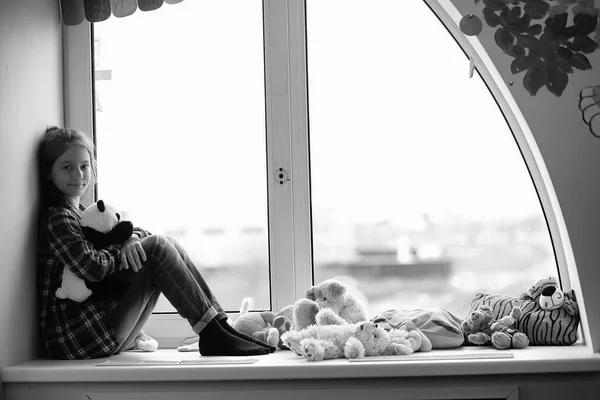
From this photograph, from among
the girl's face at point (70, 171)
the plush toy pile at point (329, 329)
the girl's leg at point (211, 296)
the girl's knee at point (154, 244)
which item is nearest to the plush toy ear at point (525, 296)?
the plush toy pile at point (329, 329)

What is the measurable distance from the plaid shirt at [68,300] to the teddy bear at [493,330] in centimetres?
108

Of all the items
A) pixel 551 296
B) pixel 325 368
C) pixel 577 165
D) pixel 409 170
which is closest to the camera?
pixel 325 368

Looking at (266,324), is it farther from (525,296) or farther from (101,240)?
(525,296)

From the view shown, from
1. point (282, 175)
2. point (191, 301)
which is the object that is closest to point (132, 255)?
point (191, 301)

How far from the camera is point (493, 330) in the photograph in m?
2.20

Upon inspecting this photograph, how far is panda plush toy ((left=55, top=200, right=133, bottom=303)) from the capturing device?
2164mm

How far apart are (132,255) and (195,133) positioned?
0.58 m

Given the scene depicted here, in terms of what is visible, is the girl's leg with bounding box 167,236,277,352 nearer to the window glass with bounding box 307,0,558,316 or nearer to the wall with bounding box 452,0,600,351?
the window glass with bounding box 307,0,558,316

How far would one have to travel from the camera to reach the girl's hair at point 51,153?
7.39 ft

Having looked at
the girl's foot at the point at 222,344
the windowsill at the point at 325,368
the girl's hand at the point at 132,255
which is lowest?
the windowsill at the point at 325,368

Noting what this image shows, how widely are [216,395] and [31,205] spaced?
32.1 inches

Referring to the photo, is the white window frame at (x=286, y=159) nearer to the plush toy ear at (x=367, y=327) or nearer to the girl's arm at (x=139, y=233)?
the girl's arm at (x=139, y=233)

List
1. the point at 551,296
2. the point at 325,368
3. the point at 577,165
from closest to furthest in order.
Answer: the point at 325,368 < the point at 577,165 < the point at 551,296

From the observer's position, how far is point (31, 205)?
2.23 metres
